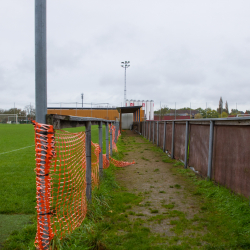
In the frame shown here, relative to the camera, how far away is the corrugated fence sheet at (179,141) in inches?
298

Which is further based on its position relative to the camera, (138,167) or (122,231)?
(138,167)

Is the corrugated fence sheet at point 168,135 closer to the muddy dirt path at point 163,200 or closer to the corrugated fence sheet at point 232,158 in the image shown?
the muddy dirt path at point 163,200

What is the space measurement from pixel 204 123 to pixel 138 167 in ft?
8.37

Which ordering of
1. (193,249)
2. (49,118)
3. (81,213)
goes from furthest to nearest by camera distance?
(81,213) < (193,249) < (49,118)

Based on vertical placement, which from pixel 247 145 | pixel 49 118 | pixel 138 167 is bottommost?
pixel 138 167

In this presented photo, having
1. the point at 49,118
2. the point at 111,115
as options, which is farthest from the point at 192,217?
the point at 111,115

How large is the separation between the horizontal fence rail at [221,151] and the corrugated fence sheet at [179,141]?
63 cm

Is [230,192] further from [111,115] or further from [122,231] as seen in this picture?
[111,115]

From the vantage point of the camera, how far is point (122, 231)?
3.11 metres

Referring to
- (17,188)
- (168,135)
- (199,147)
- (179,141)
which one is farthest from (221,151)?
(168,135)

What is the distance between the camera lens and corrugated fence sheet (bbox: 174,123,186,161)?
7.58 meters

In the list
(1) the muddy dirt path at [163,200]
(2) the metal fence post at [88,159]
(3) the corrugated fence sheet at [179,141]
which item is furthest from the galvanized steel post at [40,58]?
(3) the corrugated fence sheet at [179,141]

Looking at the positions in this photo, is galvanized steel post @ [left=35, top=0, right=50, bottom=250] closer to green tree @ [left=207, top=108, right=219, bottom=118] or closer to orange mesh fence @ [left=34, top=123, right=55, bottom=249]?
orange mesh fence @ [left=34, top=123, right=55, bottom=249]

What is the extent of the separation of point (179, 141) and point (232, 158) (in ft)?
12.7
